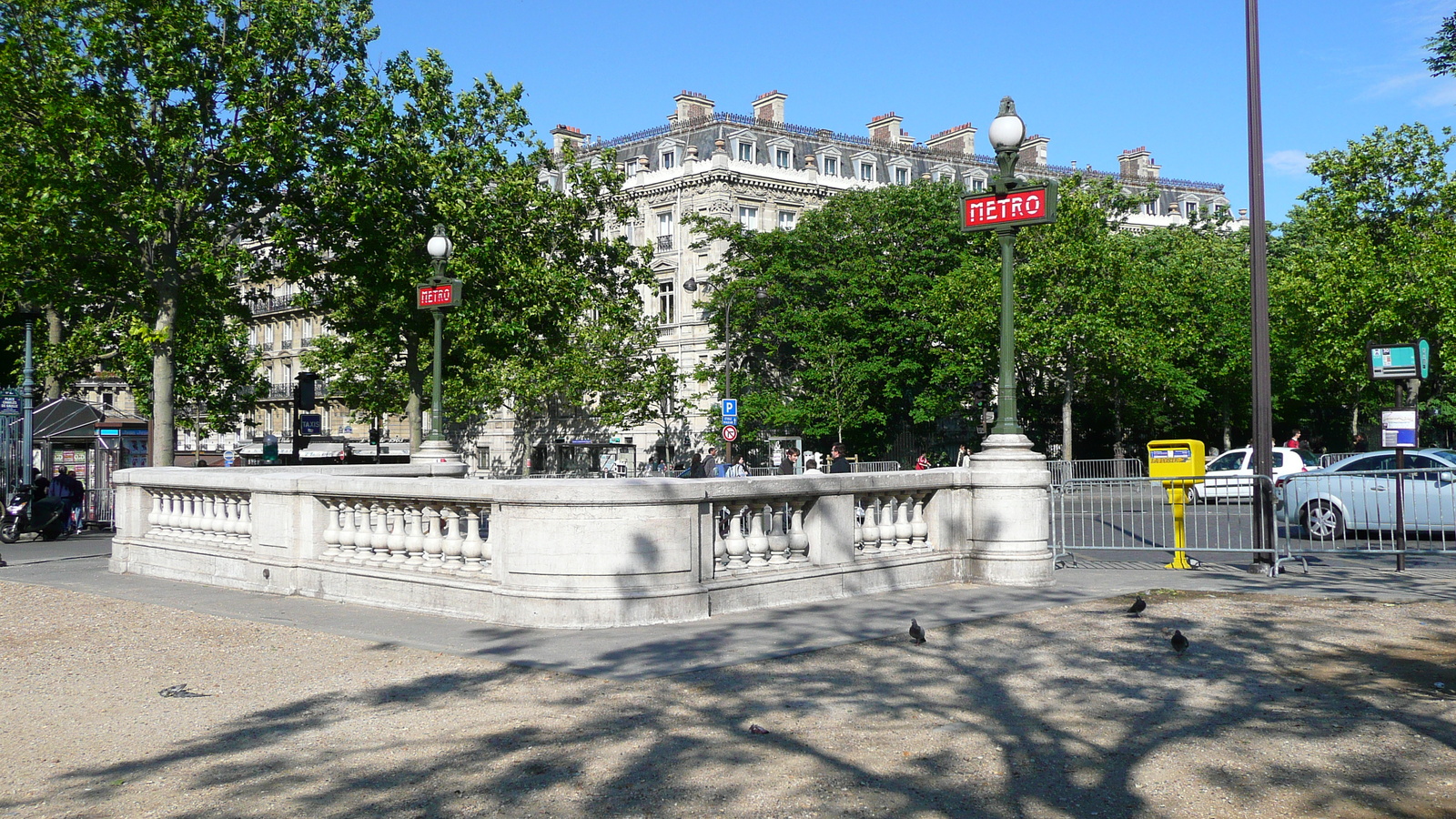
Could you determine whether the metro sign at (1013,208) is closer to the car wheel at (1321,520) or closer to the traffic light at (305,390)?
the car wheel at (1321,520)

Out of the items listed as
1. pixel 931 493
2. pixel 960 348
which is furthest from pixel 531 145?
pixel 931 493

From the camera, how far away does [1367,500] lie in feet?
43.9

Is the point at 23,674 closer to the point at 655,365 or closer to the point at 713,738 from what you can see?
the point at 713,738

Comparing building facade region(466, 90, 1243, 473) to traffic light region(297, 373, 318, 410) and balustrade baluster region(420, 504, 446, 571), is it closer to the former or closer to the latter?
traffic light region(297, 373, 318, 410)

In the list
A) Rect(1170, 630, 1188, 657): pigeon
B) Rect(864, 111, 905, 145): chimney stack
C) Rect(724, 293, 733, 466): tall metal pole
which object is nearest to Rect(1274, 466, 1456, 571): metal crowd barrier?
Rect(1170, 630, 1188, 657): pigeon

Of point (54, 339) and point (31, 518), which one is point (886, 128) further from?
point (31, 518)

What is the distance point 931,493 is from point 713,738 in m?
6.13

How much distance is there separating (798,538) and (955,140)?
6163cm

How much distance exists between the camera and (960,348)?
46875mm

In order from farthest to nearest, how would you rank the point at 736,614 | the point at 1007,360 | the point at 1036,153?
the point at 1036,153 < the point at 1007,360 < the point at 736,614

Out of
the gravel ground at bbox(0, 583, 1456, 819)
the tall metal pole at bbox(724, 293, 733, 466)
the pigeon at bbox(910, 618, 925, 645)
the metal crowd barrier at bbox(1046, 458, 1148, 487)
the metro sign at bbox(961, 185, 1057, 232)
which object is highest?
the tall metal pole at bbox(724, 293, 733, 466)

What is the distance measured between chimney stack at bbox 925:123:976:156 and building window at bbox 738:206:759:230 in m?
14.9

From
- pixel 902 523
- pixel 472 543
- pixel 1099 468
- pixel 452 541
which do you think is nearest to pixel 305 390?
pixel 452 541

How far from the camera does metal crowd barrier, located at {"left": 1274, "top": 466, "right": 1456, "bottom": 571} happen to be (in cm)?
1292
